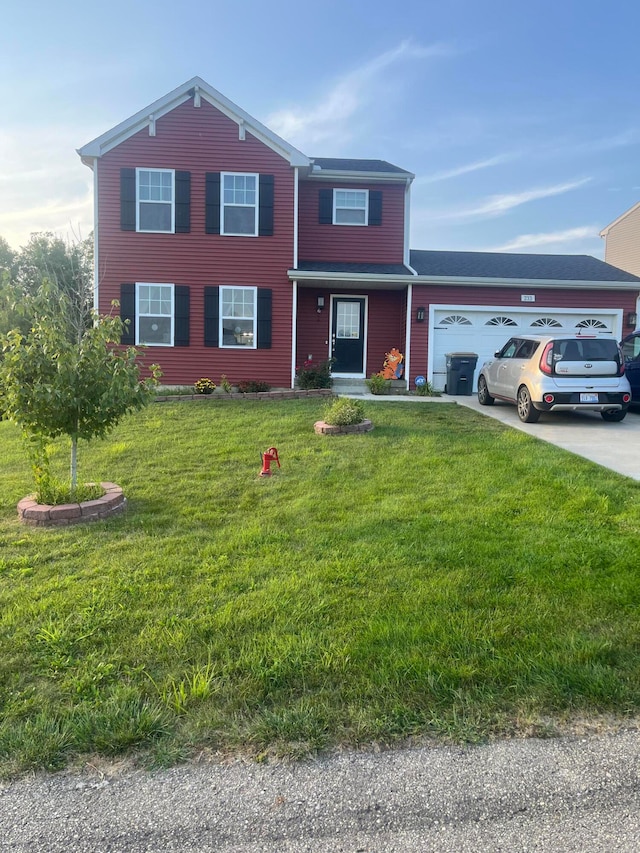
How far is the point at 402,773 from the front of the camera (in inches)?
87.4

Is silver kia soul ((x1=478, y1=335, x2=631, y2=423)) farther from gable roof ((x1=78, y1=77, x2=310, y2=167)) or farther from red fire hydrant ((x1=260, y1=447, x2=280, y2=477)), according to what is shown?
gable roof ((x1=78, y1=77, x2=310, y2=167))

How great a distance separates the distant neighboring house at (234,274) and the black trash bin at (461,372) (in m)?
0.59

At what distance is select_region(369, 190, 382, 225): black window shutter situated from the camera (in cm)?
1572

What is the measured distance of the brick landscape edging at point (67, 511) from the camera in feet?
16.4

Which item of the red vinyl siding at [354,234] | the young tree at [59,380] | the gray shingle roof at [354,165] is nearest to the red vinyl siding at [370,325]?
the red vinyl siding at [354,234]

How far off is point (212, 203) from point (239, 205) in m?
0.63

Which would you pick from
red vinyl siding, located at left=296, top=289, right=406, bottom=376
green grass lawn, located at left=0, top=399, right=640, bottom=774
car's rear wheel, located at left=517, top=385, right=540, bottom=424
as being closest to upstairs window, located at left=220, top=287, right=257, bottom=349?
red vinyl siding, located at left=296, top=289, right=406, bottom=376

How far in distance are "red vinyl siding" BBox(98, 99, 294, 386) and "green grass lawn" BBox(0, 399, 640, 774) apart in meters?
8.34

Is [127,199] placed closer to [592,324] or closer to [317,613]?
[592,324]

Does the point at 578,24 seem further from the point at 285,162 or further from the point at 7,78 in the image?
the point at 7,78

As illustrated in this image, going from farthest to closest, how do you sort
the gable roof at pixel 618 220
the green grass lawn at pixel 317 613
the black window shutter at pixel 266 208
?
the gable roof at pixel 618 220 < the black window shutter at pixel 266 208 < the green grass lawn at pixel 317 613

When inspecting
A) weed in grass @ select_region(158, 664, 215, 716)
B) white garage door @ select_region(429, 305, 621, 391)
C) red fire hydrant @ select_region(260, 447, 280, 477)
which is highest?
white garage door @ select_region(429, 305, 621, 391)

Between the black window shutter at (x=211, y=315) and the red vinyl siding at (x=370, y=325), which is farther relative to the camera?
the red vinyl siding at (x=370, y=325)

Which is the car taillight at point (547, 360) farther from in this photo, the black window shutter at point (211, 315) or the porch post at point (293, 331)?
the black window shutter at point (211, 315)
